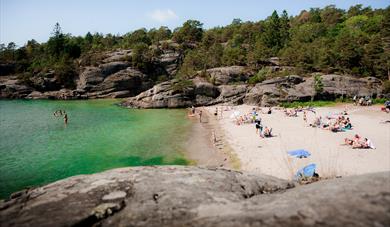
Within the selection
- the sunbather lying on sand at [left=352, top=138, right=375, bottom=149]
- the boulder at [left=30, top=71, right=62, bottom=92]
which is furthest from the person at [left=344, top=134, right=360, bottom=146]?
the boulder at [left=30, top=71, right=62, bottom=92]

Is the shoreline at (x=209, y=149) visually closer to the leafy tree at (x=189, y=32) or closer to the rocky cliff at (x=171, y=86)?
the rocky cliff at (x=171, y=86)

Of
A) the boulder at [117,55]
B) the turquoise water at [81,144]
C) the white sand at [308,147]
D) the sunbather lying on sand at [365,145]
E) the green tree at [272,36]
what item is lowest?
the turquoise water at [81,144]

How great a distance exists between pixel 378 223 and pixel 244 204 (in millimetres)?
2128

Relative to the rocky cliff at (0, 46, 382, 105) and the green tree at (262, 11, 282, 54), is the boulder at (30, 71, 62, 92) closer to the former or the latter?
the rocky cliff at (0, 46, 382, 105)

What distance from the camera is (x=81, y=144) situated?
93.6ft

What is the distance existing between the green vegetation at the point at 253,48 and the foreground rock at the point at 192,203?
5473 centimetres

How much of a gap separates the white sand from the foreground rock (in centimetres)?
888

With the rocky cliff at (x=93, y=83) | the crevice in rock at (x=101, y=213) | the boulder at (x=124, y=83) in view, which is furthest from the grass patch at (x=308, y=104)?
the crevice in rock at (x=101, y=213)

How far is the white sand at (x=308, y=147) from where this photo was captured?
1798 cm

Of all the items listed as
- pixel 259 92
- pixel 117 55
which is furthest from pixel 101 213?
pixel 117 55

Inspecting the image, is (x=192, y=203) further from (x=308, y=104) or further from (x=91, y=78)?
(x=91, y=78)

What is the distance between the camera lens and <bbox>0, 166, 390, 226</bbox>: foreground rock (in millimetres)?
4379

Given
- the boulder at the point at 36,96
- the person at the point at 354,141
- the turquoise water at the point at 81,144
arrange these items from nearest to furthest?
the turquoise water at the point at 81,144
the person at the point at 354,141
the boulder at the point at 36,96

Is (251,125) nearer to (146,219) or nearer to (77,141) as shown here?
(77,141)
